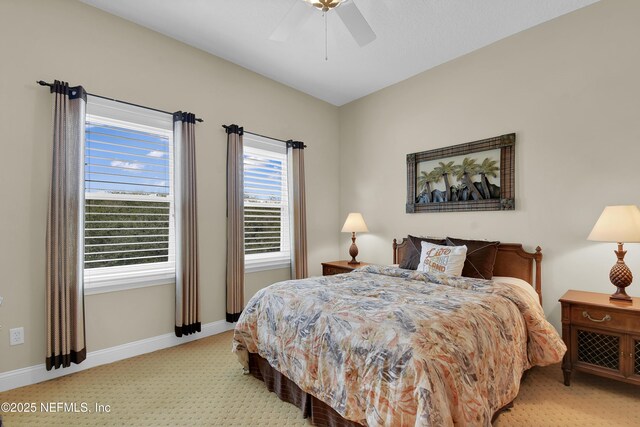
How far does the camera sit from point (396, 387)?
1396 mm

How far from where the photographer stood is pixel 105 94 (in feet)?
8.90

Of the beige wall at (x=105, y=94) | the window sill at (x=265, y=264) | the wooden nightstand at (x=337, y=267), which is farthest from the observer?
the wooden nightstand at (x=337, y=267)

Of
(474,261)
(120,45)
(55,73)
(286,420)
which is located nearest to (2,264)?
(55,73)

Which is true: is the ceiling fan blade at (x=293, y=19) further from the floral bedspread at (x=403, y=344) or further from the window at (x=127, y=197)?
the floral bedspread at (x=403, y=344)

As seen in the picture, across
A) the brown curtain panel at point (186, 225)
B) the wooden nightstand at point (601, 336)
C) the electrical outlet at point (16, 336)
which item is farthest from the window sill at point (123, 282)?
the wooden nightstand at point (601, 336)

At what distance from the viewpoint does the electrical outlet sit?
2.28 m

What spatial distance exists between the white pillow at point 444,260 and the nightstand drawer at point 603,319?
2.74ft

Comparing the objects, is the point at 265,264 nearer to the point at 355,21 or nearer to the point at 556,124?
the point at 355,21

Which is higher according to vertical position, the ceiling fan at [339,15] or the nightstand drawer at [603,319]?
the ceiling fan at [339,15]

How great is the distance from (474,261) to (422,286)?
796 mm

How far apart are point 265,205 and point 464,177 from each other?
233cm

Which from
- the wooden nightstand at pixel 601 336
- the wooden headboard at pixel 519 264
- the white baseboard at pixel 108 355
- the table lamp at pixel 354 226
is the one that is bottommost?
the white baseboard at pixel 108 355

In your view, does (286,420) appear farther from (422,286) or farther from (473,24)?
(473,24)

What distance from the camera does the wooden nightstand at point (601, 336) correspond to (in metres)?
2.09
